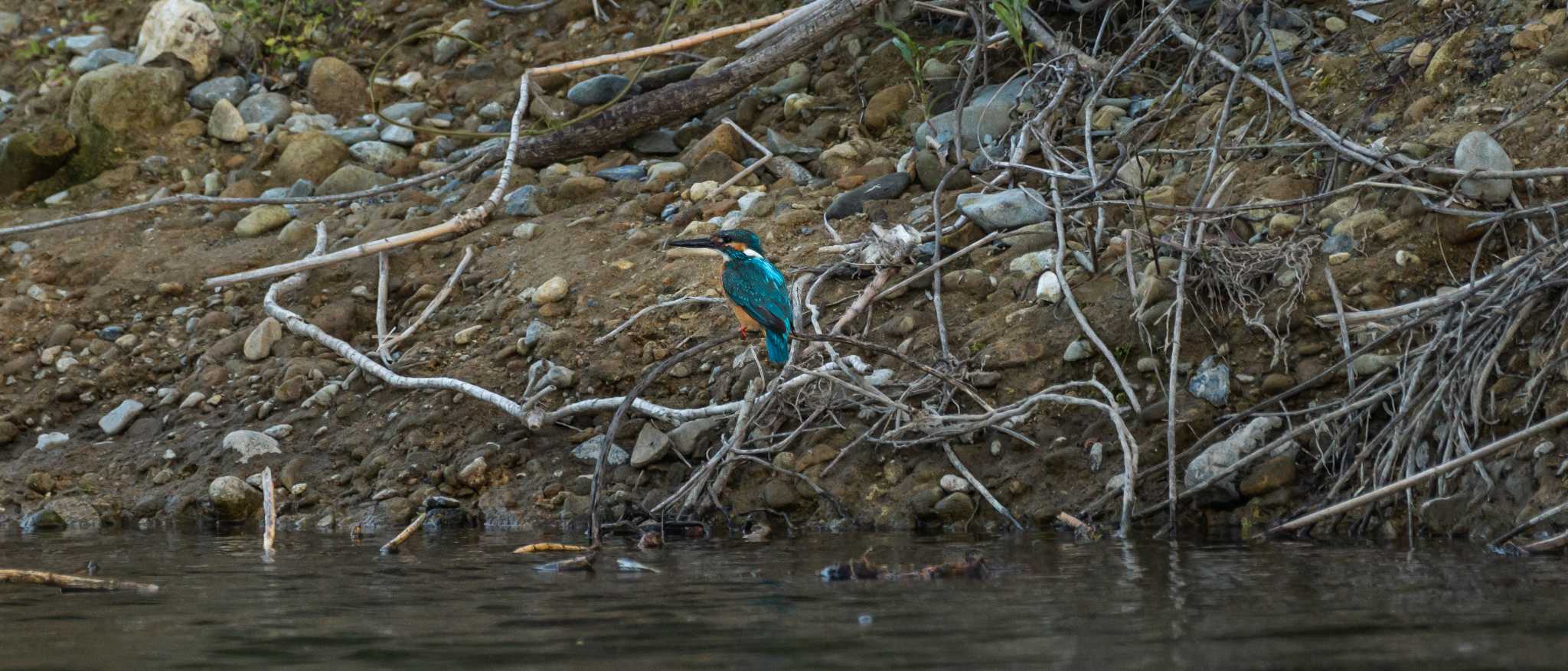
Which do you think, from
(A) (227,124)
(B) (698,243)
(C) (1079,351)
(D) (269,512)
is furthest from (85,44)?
(C) (1079,351)

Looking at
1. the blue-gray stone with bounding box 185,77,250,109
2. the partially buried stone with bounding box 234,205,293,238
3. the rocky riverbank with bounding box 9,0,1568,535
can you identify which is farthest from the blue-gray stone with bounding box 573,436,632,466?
the blue-gray stone with bounding box 185,77,250,109

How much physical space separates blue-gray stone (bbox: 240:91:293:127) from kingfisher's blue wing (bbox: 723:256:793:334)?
13.8 feet

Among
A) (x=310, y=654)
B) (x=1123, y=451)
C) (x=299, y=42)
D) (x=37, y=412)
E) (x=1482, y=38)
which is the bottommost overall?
(x=310, y=654)

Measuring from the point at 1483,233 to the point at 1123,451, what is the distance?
56.8 inches

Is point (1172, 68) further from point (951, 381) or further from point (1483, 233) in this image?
point (951, 381)

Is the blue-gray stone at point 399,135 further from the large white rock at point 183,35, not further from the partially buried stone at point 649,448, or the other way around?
the partially buried stone at point 649,448

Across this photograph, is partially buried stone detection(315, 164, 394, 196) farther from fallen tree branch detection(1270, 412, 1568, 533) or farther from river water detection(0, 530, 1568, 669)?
fallen tree branch detection(1270, 412, 1568, 533)

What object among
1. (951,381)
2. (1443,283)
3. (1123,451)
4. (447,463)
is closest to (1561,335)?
(1443,283)

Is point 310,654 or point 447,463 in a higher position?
point 447,463

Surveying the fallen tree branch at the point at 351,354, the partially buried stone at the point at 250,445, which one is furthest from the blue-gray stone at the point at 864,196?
the partially buried stone at the point at 250,445

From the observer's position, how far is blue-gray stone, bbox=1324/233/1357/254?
487 centimetres

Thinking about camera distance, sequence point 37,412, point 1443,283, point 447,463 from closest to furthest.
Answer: point 1443,283 < point 447,463 < point 37,412

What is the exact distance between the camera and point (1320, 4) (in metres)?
6.45

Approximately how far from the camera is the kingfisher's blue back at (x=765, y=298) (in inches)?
195
